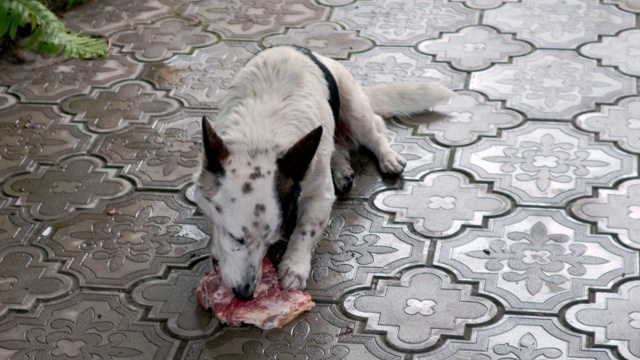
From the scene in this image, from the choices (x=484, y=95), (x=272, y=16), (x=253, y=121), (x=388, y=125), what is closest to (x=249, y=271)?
(x=253, y=121)

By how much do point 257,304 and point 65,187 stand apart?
142 cm

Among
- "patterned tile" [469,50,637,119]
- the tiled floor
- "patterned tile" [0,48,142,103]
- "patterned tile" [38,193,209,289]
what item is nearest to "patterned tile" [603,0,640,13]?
the tiled floor

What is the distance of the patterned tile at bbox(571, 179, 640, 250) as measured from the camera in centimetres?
403

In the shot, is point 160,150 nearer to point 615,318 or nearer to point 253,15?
point 253,15

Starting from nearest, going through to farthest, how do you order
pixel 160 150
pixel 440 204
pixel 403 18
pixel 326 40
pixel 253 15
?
pixel 440 204
pixel 160 150
pixel 326 40
pixel 403 18
pixel 253 15

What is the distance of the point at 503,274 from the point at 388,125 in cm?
140

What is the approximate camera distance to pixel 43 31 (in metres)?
5.68

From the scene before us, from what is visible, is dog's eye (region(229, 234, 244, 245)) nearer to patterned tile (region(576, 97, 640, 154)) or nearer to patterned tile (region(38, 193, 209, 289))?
patterned tile (region(38, 193, 209, 289))

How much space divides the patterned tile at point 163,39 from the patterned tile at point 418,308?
2.64 meters

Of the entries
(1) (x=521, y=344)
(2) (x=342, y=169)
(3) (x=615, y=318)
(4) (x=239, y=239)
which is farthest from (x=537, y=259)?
(4) (x=239, y=239)

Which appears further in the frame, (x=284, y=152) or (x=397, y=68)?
(x=397, y=68)

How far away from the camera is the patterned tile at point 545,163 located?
14.3ft

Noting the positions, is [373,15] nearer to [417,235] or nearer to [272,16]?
[272,16]

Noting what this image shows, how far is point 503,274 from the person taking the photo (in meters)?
3.80
